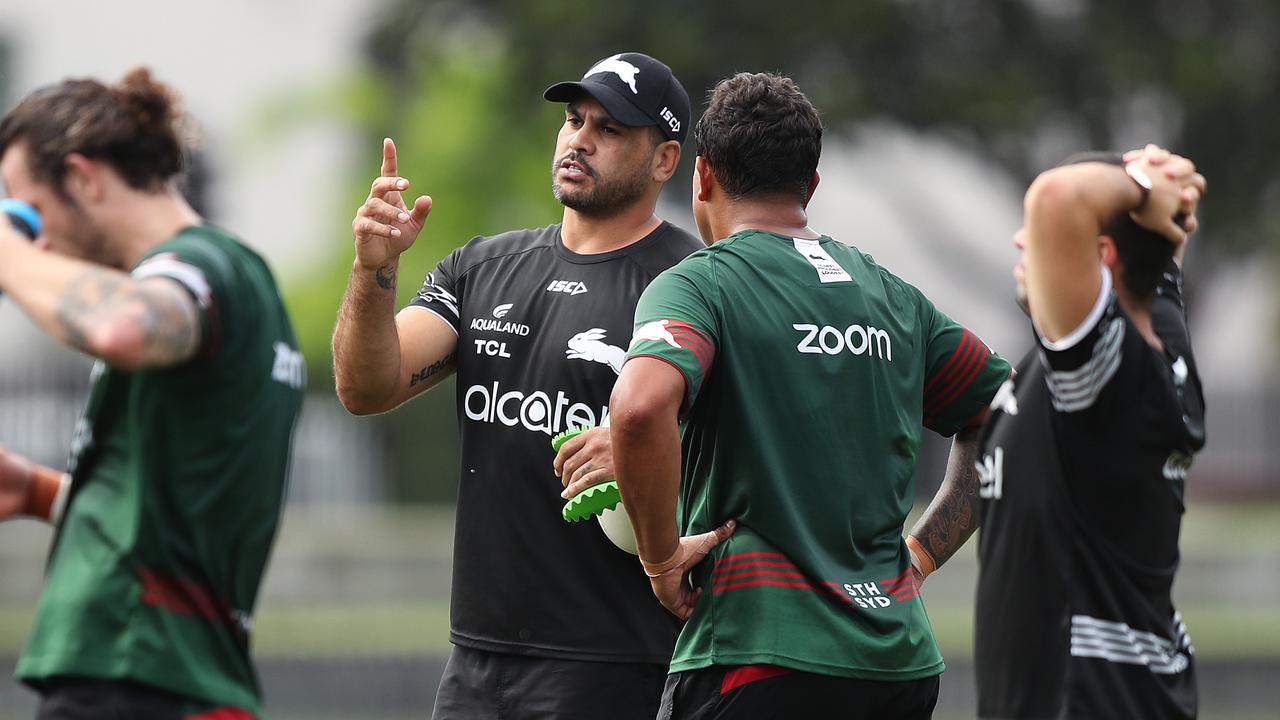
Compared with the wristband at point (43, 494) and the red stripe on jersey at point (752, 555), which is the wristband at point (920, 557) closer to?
the red stripe on jersey at point (752, 555)

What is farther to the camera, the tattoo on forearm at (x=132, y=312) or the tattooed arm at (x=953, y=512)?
the tattooed arm at (x=953, y=512)

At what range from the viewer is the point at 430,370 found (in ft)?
18.4

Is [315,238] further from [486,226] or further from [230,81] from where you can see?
[486,226]

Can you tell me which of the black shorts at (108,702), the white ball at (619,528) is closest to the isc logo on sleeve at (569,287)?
the white ball at (619,528)

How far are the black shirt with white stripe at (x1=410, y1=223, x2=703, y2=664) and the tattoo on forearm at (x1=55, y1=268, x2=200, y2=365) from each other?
160 centimetres

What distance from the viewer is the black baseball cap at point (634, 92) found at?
5.55m

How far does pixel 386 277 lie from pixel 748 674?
164 centimetres

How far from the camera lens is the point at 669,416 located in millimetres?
4328

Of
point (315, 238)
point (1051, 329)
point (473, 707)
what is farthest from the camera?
point (315, 238)

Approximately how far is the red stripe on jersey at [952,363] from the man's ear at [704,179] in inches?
32.8

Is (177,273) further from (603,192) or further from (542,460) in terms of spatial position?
(603,192)

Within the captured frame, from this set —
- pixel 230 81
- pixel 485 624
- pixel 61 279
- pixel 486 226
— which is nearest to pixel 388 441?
pixel 486 226

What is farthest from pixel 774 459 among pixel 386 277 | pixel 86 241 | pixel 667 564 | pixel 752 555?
pixel 86 241

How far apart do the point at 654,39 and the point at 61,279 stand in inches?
673
